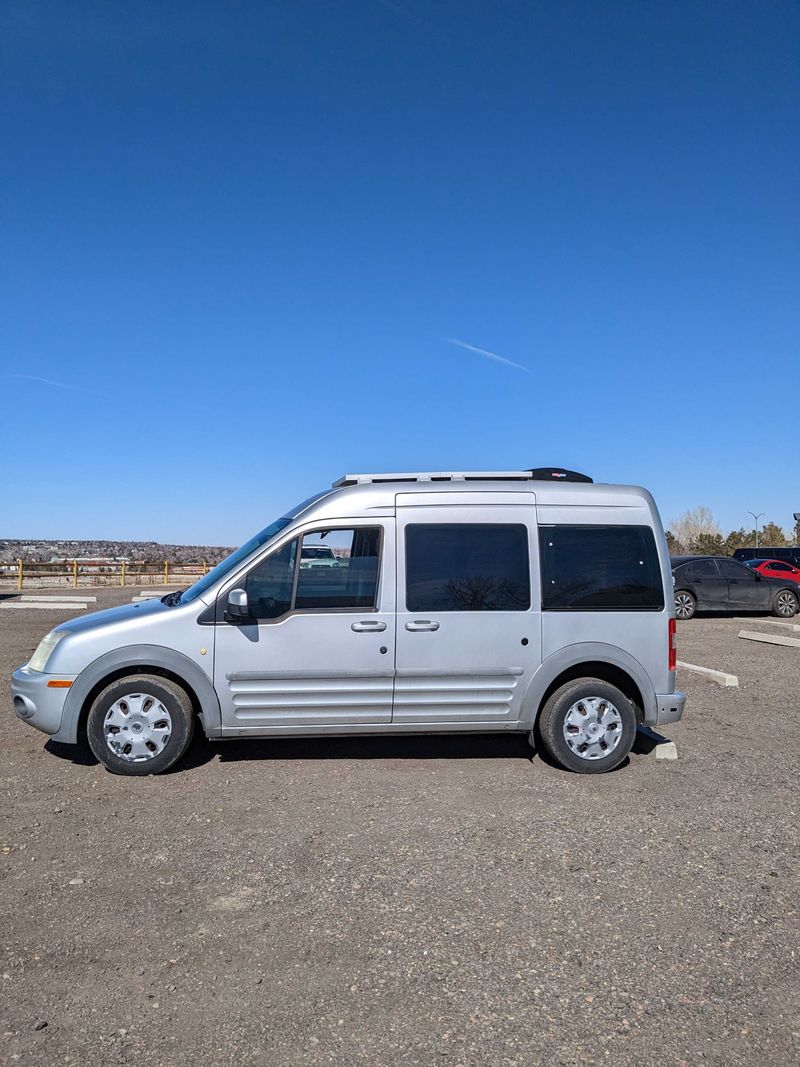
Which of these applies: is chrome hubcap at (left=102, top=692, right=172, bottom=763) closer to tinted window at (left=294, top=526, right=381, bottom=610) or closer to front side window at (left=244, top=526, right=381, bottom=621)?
front side window at (left=244, top=526, right=381, bottom=621)

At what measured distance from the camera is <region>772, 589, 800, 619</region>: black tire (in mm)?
20312

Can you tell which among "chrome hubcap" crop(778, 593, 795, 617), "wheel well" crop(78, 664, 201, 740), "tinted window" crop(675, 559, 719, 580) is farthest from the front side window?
"chrome hubcap" crop(778, 593, 795, 617)

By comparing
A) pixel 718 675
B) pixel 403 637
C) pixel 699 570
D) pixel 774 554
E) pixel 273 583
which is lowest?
pixel 718 675

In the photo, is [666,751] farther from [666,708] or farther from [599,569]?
[599,569]

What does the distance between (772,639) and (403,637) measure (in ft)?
36.5

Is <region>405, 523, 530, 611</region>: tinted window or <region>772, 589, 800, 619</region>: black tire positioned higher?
<region>405, 523, 530, 611</region>: tinted window

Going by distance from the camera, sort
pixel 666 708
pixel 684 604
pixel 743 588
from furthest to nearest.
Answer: pixel 743 588
pixel 684 604
pixel 666 708

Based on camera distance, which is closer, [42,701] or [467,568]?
[42,701]

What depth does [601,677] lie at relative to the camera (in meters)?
6.46

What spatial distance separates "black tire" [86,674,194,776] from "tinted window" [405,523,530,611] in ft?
6.02

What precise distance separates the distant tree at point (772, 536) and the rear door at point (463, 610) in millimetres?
88202

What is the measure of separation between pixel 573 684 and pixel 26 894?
12.8 feet

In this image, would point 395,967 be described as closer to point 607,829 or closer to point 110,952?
point 110,952

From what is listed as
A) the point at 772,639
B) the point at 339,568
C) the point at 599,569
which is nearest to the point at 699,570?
the point at 772,639
